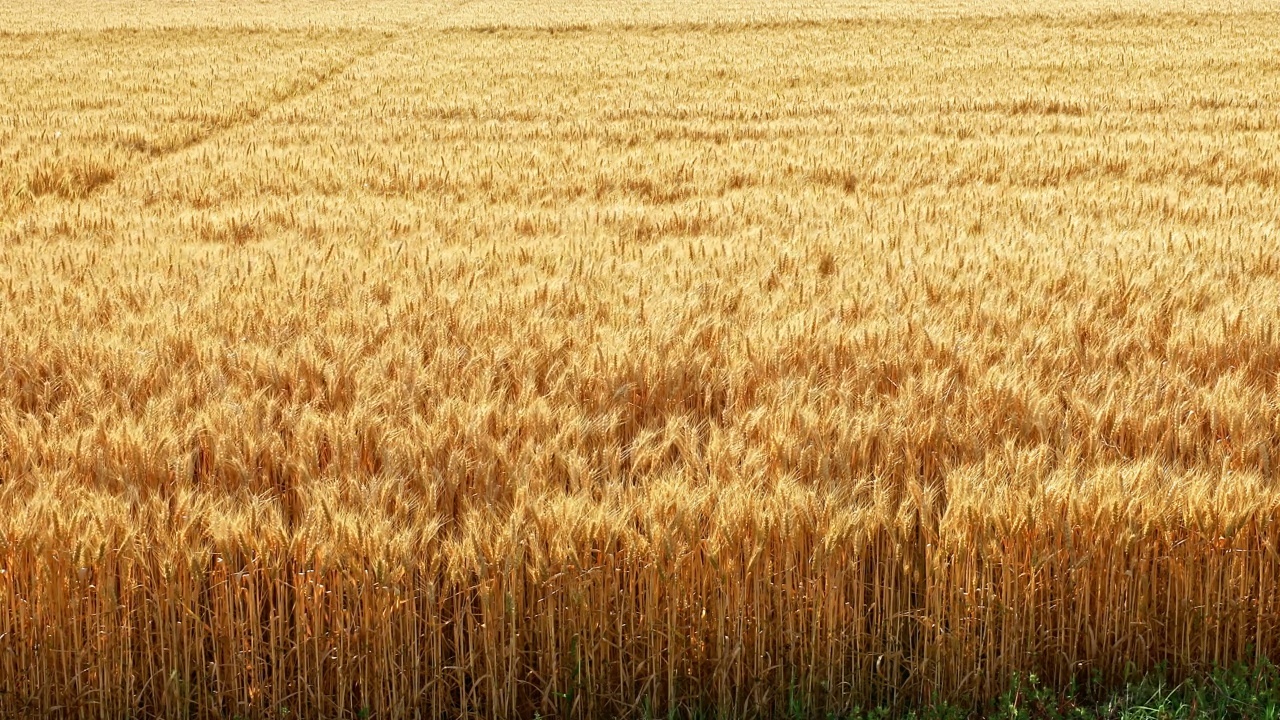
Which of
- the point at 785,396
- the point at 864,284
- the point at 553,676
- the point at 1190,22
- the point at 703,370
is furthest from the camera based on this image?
the point at 1190,22

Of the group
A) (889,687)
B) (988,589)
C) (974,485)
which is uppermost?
(974,485)

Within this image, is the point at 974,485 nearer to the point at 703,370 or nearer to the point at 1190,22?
the point at 703,370

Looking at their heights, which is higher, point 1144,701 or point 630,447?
point 630,447

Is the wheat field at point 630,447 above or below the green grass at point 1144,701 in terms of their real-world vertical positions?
above

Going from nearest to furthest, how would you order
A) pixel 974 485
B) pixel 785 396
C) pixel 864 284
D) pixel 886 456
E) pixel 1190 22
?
pixel 974 485 < pixel 886 456 < pixel 785 396 < pixel 864 284 < pixel 1190 22

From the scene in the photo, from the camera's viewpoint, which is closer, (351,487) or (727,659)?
(727,659)

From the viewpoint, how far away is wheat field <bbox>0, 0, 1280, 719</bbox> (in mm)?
2117

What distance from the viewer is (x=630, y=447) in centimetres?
279

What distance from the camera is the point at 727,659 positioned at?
214 centimetres

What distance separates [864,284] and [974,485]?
215 cm

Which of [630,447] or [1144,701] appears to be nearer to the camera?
[1144,701]

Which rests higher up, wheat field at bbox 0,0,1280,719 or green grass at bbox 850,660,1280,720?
wheat field at bbox 0,0,1280,719

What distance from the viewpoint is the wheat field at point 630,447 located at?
2117 millimetres

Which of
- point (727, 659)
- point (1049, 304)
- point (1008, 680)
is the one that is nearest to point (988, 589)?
point (1008, 680)
